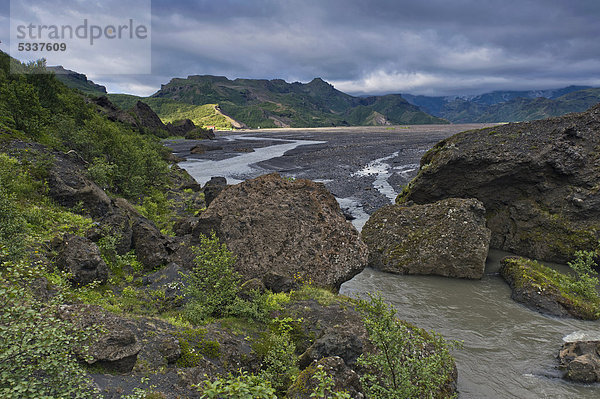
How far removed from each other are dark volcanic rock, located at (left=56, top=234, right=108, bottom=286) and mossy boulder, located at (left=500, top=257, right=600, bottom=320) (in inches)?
766

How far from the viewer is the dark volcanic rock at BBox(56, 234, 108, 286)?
11406mm

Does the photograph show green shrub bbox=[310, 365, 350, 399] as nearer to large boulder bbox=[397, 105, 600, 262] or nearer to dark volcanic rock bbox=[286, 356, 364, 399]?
dark volcanic rock bbox=[286, 356, 364, 399]

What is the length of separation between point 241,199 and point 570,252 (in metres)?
20.5

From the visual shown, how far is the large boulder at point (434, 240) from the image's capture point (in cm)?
1855

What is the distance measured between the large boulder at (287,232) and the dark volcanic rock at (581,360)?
8121 mm

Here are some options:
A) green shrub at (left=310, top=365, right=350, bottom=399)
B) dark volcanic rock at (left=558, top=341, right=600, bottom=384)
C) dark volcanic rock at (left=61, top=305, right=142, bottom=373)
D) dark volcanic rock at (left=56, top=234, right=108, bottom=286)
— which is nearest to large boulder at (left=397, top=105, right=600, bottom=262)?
dark volcanic rock at (left=558, top=341, right=600, bottom=384)

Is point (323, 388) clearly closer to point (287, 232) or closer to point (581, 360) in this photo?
point (287, 232)

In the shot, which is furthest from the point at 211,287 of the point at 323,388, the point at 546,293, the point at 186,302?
the point at 546,293

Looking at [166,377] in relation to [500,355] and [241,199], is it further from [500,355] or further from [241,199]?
[500,355]

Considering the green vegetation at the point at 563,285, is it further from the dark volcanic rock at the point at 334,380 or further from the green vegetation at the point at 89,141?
the green vegetation at the point at 89,141

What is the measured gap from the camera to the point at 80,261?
461 inches

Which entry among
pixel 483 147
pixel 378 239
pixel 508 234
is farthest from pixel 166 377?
pixel 483 147

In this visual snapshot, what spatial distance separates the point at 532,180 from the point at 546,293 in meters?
10.1

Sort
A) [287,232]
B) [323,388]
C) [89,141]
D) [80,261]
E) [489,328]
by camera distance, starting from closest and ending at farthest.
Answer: [323,388], [80,261], [489,328], [287,232], [89,141]
